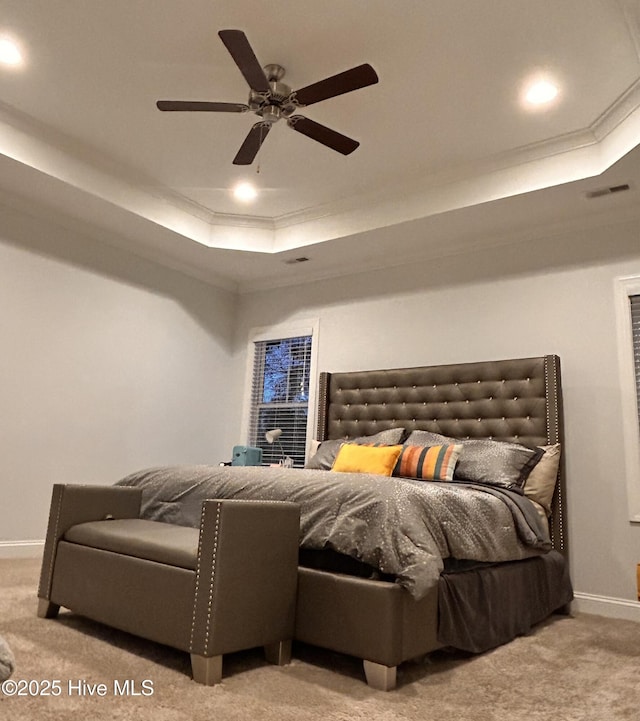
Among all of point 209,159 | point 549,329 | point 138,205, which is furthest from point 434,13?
point 138,205

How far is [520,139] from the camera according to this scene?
3.85m

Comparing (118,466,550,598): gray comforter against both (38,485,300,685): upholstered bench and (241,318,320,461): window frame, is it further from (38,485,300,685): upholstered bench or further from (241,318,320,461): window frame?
(241,318,320,461): window frame

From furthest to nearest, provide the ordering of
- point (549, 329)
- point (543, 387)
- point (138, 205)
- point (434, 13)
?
1. point (138, 205)
2. point (549, 329)
3. point (543, 387)
4. point (434, 13)

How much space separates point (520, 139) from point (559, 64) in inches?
27.2

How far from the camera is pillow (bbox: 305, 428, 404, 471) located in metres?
4.25

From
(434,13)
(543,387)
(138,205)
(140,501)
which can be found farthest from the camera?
(138,205)

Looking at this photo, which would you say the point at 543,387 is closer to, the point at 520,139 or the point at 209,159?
the point at 520,139

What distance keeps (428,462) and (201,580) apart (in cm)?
195

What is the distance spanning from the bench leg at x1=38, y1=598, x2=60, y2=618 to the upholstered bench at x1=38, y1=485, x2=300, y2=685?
0.12 metres

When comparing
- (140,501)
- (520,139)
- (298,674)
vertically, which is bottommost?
(298,674)

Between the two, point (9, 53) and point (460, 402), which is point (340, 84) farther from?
point (460, 402)

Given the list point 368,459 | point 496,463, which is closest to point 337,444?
point 368,459

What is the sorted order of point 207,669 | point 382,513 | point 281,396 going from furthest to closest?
point 281,396, point 382,513, point 207,669

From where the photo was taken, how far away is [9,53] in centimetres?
332
